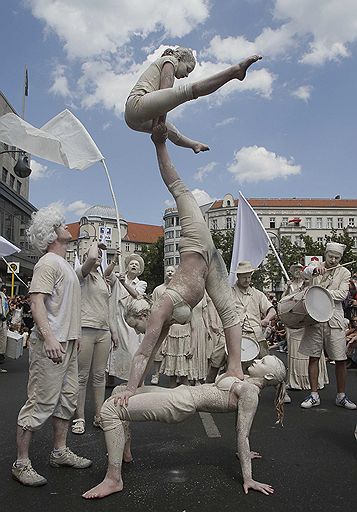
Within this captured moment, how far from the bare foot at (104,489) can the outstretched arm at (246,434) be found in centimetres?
86

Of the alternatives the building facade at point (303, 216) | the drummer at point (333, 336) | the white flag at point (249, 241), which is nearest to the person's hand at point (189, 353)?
the white flag at point (249, 241)

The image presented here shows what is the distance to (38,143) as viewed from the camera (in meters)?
6.08

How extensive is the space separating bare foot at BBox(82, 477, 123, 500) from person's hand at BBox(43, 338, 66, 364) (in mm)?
880

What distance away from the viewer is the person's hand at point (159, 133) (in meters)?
3.82

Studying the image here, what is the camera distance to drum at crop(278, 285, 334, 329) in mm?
5987

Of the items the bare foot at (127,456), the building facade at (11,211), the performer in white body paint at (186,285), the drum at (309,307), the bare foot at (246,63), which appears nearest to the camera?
the bare foot at (246,63)

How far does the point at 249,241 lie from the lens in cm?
713

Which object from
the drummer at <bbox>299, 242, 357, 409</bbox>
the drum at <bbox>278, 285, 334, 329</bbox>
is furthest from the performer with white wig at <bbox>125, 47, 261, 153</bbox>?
the drummer at <bbox>299, 242, 357, 409</bbox>

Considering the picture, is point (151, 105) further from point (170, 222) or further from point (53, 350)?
point (170, 222)

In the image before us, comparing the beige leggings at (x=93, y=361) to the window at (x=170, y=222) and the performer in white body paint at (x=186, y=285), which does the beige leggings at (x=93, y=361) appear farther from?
the window at (x=170, y=222)

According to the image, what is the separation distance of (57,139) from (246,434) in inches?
171

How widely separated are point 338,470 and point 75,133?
5.21m

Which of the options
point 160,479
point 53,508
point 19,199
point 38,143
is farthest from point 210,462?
point 19,199

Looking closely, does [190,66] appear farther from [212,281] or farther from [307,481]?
[307,481]
